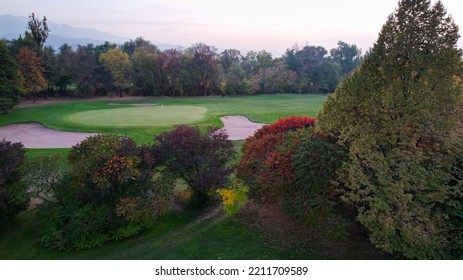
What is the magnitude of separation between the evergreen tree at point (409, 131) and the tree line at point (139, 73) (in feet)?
143

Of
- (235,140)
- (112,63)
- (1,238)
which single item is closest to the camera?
(1,238)

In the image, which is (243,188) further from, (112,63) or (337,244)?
(112,63)

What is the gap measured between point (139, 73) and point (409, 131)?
194 feet

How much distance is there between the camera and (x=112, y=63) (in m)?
59.3

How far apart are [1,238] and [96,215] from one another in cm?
448

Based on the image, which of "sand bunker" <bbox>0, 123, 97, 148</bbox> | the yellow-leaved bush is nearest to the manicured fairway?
"sand bunker" <bbox>0, 123, 97, 148</bbox>

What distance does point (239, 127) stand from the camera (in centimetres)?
3203

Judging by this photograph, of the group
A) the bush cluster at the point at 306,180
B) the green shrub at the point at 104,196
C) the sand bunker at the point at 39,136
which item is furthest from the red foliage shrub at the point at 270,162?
the sand bunker at the point at 39,136

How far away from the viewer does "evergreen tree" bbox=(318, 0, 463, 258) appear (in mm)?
8262

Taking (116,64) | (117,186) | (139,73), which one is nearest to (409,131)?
(117,186)

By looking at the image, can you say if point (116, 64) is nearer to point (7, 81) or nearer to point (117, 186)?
point (7, 81)

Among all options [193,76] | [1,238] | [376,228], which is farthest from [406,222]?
[193,76]

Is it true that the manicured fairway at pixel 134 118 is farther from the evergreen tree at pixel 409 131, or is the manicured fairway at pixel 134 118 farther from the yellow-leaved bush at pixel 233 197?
the evergreen tree at pixel 409 131

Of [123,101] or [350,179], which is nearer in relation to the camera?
[350,179]
